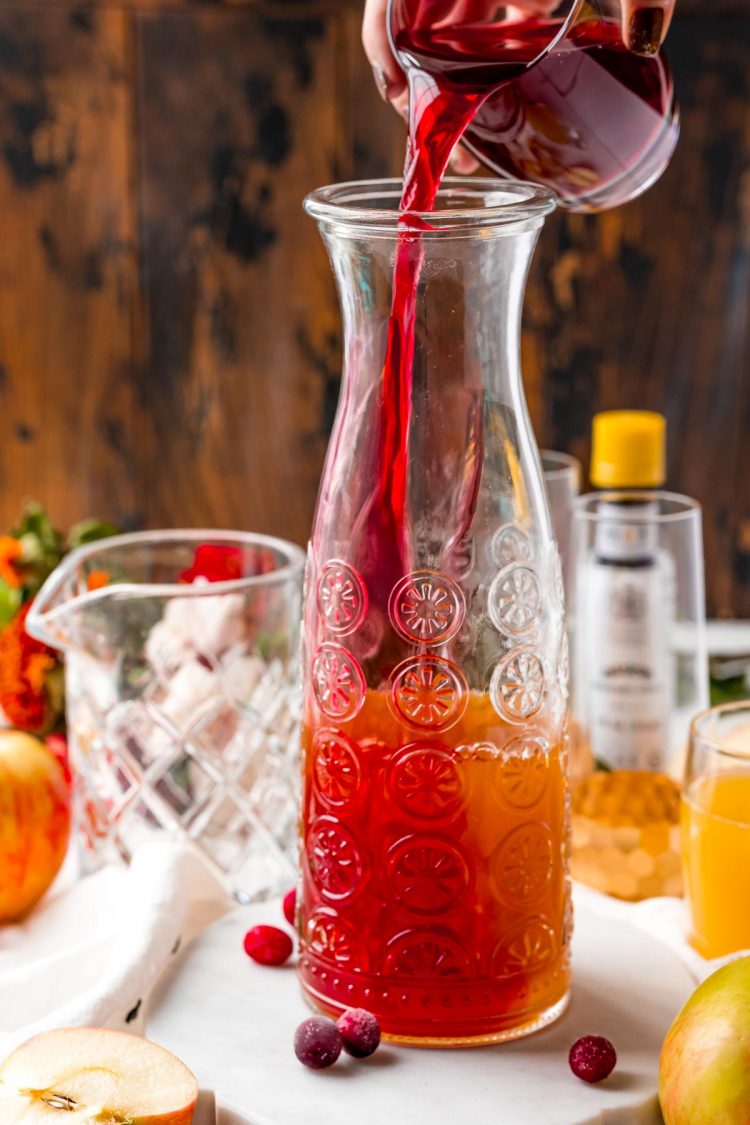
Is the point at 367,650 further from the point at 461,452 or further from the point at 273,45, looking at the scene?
the point at 273,45

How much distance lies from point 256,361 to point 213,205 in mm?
248

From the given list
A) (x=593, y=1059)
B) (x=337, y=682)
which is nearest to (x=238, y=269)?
(x=337, y=682)

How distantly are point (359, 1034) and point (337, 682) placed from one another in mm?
168

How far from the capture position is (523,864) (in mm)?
727

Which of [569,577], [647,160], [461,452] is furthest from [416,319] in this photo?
[569,577]

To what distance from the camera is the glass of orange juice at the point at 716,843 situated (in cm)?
82

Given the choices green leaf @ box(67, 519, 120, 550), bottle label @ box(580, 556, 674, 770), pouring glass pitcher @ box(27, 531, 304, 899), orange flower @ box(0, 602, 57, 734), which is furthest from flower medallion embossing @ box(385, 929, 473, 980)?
green leaf @ box(67, 519, 120, 550)

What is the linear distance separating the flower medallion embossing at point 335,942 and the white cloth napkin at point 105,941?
0.30 feet

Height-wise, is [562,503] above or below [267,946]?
above

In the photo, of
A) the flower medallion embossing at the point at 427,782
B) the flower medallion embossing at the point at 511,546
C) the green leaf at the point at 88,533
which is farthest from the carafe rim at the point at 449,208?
the green leaf at the point at 88,533

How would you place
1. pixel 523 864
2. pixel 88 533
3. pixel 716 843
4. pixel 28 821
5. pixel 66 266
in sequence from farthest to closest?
pixel 66 266
pixel 88 533
pixel 28 821
pixel 716 843
pixel 523 864

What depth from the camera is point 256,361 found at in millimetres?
2311

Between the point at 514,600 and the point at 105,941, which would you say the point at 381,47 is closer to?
the point at 514,600

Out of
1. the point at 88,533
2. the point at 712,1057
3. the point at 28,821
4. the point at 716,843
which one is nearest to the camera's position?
the point at 712,1057
